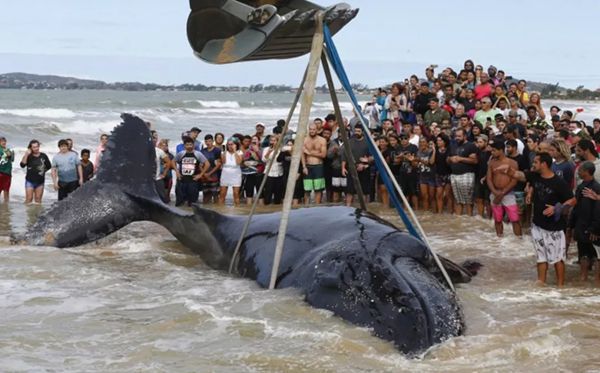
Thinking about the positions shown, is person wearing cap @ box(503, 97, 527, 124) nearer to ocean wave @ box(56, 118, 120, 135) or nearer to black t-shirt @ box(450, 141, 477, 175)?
black t-shirt @ box(450, 141, 477, 175)

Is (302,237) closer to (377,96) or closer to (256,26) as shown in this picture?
(256,26)

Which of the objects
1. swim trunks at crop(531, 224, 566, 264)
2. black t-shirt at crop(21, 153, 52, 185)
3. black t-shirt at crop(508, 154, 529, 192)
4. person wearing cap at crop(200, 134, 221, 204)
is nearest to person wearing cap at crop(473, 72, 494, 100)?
black t-shirt at crop(508, 154, 529, 192)

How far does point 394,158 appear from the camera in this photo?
716 inches

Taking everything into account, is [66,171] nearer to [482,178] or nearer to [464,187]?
[464,187]

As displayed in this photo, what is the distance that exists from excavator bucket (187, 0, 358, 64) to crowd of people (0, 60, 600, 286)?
5904mm

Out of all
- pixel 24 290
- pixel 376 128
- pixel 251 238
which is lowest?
pixel 24 290

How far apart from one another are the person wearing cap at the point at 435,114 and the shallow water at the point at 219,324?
8.09 metres

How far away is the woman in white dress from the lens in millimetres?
19594

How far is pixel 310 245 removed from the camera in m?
8.97

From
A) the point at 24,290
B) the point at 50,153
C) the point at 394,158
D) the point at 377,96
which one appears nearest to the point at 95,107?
the point at 50,153

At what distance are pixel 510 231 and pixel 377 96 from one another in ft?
29.3

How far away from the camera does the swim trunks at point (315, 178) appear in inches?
750

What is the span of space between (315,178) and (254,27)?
1157 centimetres

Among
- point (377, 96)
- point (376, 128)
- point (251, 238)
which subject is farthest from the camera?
point (377, 96)
